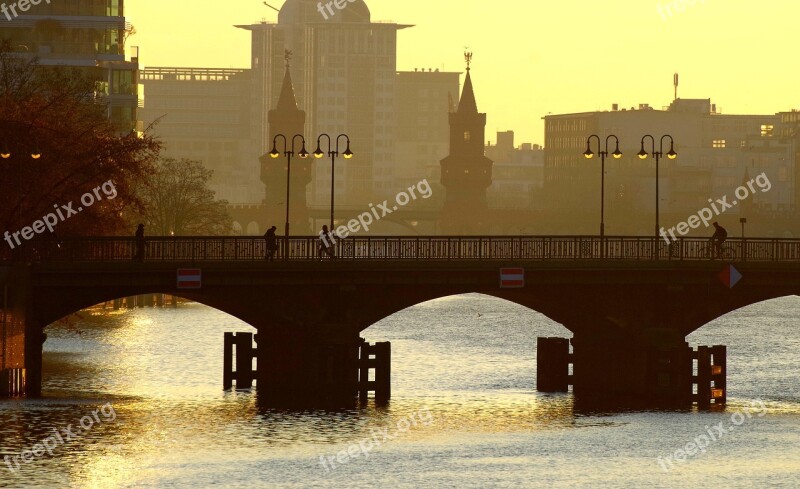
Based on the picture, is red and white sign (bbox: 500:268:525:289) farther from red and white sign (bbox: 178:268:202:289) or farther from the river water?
red and white sign (bbox: 178:268:202:289)

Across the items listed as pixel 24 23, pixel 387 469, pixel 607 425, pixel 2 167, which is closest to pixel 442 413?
pixel 607 425

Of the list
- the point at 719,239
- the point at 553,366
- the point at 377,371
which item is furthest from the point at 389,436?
the point at 719,239

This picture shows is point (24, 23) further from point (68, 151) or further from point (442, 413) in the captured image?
point (442, 413)

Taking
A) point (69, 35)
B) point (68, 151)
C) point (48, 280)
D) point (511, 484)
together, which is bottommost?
point (511, 484)

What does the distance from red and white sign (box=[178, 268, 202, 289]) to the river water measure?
18.2 feet

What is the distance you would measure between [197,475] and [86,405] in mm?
18277

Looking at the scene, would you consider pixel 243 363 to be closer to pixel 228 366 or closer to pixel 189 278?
pixel 228 366

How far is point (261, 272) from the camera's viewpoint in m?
85.3

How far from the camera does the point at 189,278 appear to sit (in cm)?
8388

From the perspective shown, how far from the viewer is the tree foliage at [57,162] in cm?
9056

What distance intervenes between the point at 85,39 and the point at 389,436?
8958 centimetres

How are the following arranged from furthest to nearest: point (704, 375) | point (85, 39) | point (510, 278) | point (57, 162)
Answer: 1. point (85, 39)
2. point (57, 162)
3. point (704, 375)
4. point (510, 278)

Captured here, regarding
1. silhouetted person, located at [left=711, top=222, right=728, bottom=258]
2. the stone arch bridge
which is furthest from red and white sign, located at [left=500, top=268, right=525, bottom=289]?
silhouetted person, located at [left=711, top=222, right=728, bottom=258]

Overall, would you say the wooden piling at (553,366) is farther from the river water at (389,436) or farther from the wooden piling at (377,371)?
the wooden piling at (377,371)
